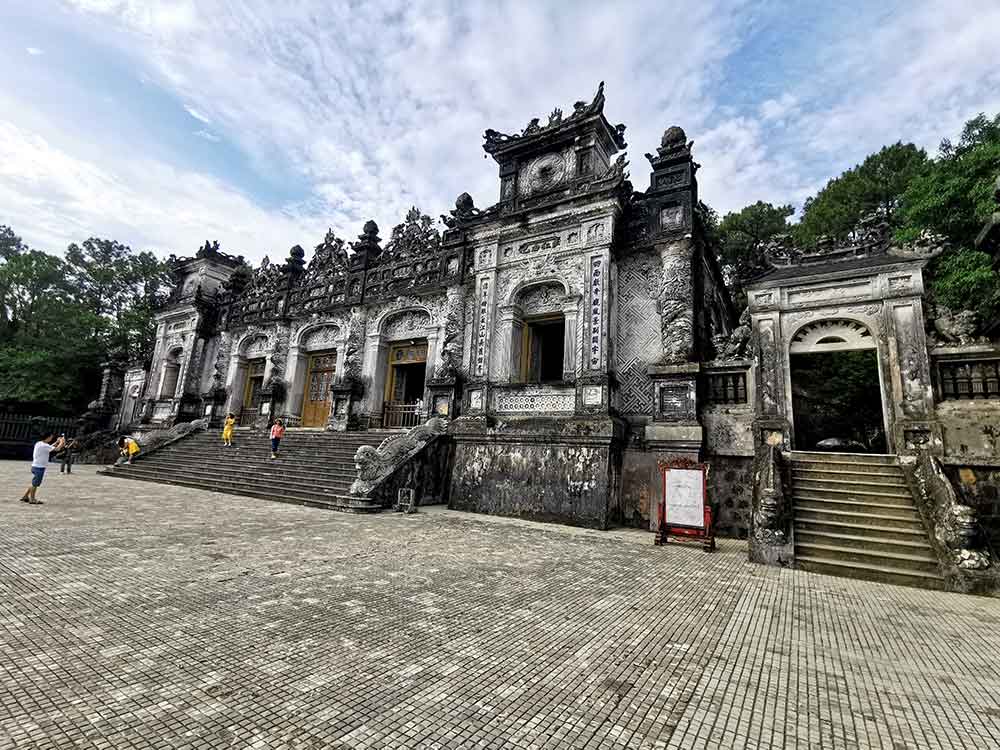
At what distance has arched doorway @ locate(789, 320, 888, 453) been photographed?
50.7 feet

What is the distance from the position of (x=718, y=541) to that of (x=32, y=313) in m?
31.4

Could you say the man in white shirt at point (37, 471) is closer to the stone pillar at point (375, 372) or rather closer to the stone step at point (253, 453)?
the stone step at point (253, 453)

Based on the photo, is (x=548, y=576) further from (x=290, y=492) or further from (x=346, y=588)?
(x=290, y=492)

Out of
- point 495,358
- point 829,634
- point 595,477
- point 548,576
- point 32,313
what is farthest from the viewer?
point 32,313

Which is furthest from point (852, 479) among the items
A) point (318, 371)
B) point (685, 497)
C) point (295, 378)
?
point (295, 378)

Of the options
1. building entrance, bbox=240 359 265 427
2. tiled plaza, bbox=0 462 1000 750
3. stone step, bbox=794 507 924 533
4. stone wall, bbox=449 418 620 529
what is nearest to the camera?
tiled plaza, bbox=0 462 1000 750

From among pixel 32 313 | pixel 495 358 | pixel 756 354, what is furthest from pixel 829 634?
pixel 32 313

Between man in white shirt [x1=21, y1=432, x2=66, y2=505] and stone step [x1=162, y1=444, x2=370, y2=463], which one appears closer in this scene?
man in white shirt [x1=21, y1=432, x2=66, y2=505]

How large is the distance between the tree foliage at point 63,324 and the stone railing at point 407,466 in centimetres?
1981

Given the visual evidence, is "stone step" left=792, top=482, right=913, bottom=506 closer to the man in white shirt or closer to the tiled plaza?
the tiled plaza

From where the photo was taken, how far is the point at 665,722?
2.34 m

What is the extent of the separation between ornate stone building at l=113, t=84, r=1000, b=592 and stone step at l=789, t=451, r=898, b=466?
0.84ft

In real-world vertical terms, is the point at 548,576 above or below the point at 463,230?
below

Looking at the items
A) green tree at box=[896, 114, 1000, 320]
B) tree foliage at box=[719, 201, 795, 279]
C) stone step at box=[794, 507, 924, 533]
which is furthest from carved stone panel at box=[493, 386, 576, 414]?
tree foliage at box=[719, 201, 795, 279]
